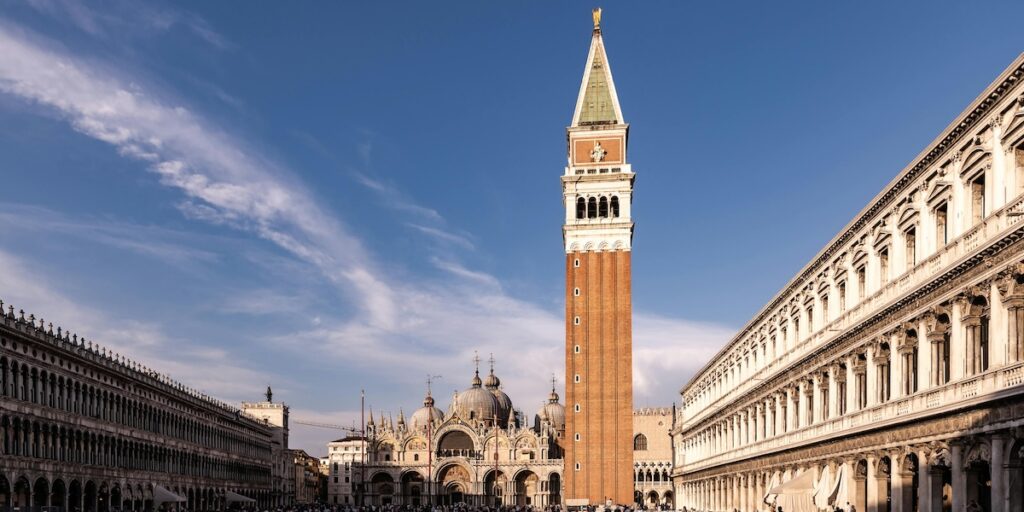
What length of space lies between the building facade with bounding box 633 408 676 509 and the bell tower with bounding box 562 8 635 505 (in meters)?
27.6

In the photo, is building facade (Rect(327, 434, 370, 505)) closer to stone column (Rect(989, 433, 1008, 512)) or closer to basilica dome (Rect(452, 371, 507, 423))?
basilica dome (Rect(452, 371, 507, 423))

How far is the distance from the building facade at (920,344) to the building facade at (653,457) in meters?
72.2

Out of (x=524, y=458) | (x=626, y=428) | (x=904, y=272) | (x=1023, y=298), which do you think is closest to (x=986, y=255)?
(x=1023, y=298)

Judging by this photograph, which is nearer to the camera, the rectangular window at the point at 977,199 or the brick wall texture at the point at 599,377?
the rectangular window at the point at 977,199

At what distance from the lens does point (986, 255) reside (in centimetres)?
2661

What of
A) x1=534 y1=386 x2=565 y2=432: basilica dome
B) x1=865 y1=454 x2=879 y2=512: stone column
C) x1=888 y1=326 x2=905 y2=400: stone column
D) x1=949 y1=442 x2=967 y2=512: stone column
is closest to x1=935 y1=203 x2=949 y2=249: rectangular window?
x1=888 y1=326 x2=905 y2=400: stone column

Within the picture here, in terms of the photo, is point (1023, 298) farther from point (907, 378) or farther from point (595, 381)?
point (595, 381)

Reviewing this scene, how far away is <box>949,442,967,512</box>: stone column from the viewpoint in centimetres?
2844

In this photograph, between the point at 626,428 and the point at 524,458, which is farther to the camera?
the point at 524,458

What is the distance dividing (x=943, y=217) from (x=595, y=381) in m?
66.4

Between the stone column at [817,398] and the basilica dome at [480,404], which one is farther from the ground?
the stone column at [817,398]

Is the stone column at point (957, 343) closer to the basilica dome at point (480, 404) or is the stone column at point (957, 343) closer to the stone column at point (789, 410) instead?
the stone column at point (789, 410)

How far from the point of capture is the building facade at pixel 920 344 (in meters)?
26.0

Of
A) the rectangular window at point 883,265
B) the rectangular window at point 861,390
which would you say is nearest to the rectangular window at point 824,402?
the rectangular window at point 861,390
